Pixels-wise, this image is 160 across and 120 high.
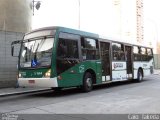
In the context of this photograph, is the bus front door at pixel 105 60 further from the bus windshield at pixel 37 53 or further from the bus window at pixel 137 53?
the bus window at pixel 137 53

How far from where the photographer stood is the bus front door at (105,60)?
16469 mm

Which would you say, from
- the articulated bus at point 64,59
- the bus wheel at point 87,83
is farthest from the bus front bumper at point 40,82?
the bus wheel at point 87,83

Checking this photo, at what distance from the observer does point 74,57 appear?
13844 millimetres

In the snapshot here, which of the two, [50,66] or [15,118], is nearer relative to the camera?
[15,118]

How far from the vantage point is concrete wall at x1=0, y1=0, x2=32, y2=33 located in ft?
58.3

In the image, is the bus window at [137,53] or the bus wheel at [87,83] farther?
the bus window at [137,53]

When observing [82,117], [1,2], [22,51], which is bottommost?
[82,117]

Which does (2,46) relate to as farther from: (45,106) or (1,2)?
(45,106)

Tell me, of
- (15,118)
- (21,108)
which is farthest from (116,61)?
(15,118)

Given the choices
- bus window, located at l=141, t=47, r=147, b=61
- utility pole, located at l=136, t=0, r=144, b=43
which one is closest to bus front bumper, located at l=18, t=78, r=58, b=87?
bus window, located at l=141, t=47, r=147, b=61

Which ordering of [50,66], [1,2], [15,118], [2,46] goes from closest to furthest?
[15,118]
[50,66]
[2,46]
[1,2]

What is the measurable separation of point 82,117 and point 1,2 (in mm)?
11428

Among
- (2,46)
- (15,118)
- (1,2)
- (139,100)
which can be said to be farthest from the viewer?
(1,2)

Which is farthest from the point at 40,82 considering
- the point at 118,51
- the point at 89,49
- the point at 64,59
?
the point at 118,51
